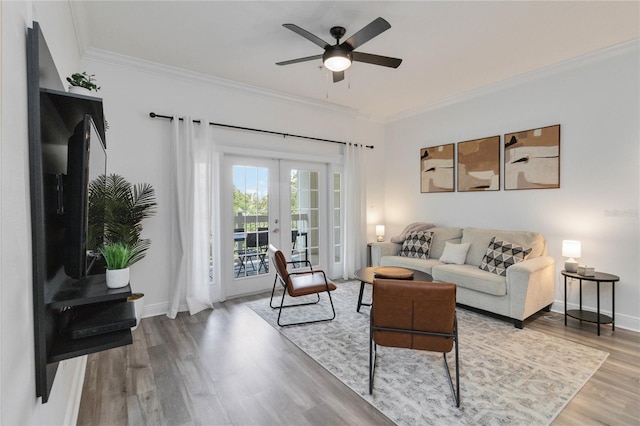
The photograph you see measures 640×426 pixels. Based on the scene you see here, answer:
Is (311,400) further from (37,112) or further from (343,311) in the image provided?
(37,112)

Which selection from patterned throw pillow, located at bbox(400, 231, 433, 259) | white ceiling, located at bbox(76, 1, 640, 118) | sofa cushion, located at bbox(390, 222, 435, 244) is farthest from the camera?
sofa cushion, located at bbox(390, 222, 435, 244)

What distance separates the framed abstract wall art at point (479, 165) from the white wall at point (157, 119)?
304cm

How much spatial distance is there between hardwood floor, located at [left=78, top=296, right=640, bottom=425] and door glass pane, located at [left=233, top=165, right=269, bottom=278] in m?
1.41

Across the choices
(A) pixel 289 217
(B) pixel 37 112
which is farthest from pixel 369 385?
(A) pixel 289 217

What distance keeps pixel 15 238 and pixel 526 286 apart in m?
3.92

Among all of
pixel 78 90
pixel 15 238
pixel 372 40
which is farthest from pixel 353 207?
pixel 15 238

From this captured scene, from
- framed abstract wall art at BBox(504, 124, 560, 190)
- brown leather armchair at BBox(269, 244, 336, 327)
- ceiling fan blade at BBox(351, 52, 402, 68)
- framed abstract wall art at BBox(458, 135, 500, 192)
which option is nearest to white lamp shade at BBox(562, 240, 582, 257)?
framed abstract wall art at BBox(504, 124, 560, 190)

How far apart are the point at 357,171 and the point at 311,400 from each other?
405 centimetres

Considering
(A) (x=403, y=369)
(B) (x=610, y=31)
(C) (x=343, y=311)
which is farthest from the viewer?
(C) (x=343, y=311)

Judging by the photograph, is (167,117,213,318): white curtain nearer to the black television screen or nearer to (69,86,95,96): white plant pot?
(69,86,95,96): white plant pot

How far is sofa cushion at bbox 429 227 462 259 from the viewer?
4.70 meters

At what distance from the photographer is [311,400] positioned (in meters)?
2.12

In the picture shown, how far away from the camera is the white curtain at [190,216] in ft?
12.3

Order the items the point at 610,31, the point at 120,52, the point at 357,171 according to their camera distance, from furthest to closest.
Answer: the point at 357,171, the point at 120,52, the point at 610,31
